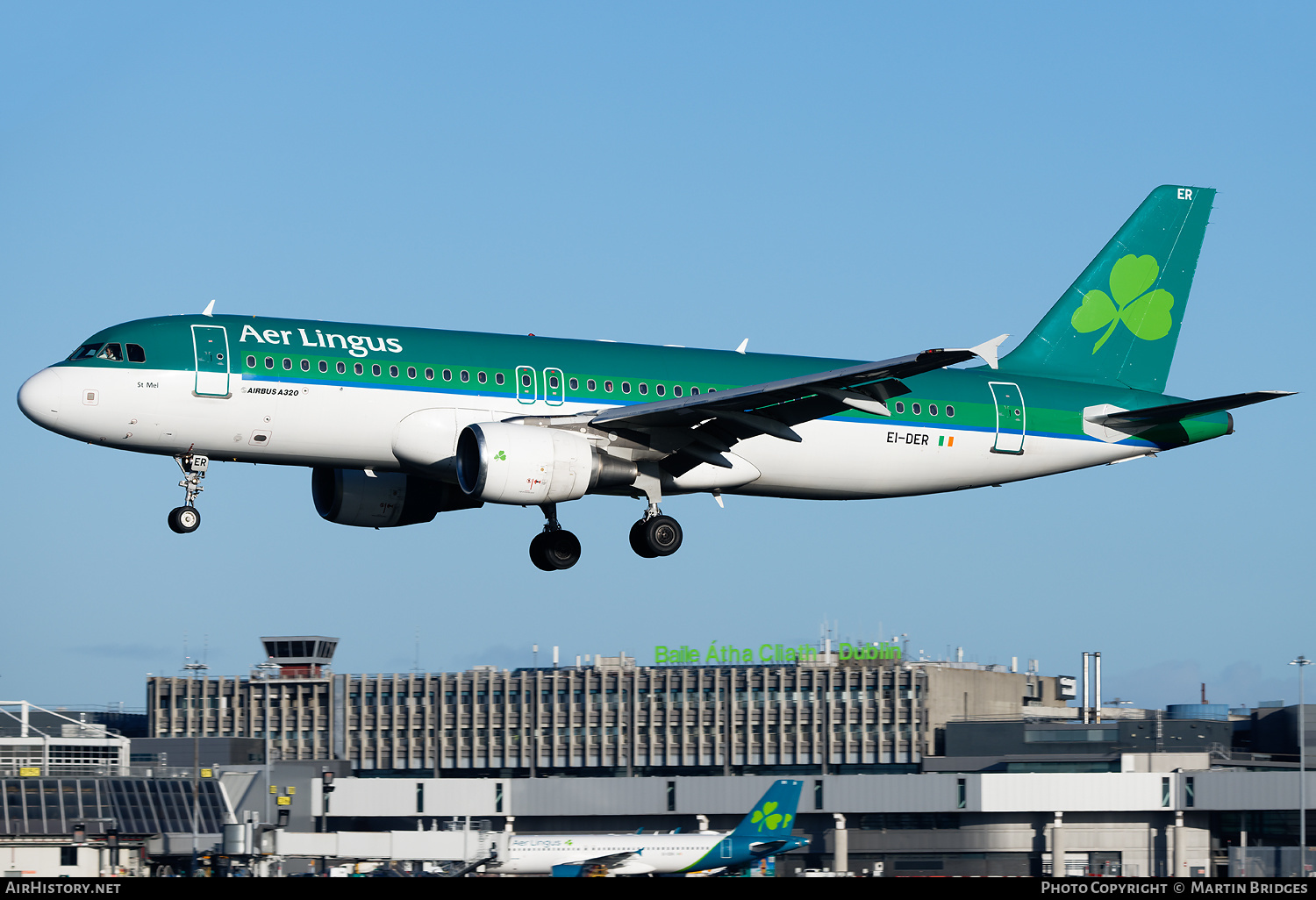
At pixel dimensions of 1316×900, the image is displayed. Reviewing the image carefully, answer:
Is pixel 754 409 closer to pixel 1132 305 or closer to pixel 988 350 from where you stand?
pixel 988 350

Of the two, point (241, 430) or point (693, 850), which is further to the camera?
point (693, 850)

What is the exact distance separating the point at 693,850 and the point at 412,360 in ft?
95.9

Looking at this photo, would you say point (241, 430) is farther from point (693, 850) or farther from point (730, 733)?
point (730, 733)

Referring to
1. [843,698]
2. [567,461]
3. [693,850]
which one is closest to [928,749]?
[843,698]

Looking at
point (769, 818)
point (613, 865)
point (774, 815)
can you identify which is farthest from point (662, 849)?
point (774, 815)

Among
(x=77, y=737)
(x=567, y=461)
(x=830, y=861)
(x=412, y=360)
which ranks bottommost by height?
(x=830, y=861)

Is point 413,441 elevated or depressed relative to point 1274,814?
elevated

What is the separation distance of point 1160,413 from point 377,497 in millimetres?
20266

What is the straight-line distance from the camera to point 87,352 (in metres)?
34.0

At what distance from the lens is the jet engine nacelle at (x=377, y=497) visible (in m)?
39.2

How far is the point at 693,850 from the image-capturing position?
58344 millimetres

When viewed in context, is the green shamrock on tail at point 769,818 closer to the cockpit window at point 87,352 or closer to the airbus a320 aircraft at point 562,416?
the airbus a320 aircraft at point 562,416

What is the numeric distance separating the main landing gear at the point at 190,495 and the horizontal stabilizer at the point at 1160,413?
74.5 feet

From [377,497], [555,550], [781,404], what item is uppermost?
[781,404]
